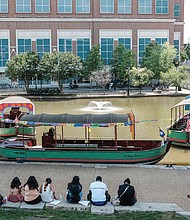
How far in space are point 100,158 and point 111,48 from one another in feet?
186

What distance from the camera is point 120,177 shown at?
14398 millimetres

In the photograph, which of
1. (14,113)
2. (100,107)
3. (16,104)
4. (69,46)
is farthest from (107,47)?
(16,104)

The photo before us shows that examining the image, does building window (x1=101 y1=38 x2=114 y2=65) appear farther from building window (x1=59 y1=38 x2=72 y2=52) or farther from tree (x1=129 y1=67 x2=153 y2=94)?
tree (x1=129 y1=67 x2=153 y2=94)

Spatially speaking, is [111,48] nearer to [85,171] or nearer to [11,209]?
[85,171]

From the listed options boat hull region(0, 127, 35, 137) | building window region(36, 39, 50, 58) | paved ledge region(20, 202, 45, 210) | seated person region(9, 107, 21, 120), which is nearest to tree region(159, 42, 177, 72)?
building window region(36, 39, 50, 58)

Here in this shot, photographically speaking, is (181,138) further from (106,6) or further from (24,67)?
(106,6)

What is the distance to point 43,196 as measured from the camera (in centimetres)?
1065

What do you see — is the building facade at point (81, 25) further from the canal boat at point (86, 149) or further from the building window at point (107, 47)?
the canal boat at point (86, 149)

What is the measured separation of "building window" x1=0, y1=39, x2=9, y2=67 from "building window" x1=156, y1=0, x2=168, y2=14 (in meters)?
27.9

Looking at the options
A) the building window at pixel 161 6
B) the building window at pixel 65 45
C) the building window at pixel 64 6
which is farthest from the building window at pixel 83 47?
the building window at pixel 161 6

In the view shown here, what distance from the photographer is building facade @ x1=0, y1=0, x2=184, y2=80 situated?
2749 inches

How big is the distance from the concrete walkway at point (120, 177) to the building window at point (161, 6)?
203ft

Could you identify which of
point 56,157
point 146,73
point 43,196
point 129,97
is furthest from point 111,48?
point 43,196

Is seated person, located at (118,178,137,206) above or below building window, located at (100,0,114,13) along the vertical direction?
below
